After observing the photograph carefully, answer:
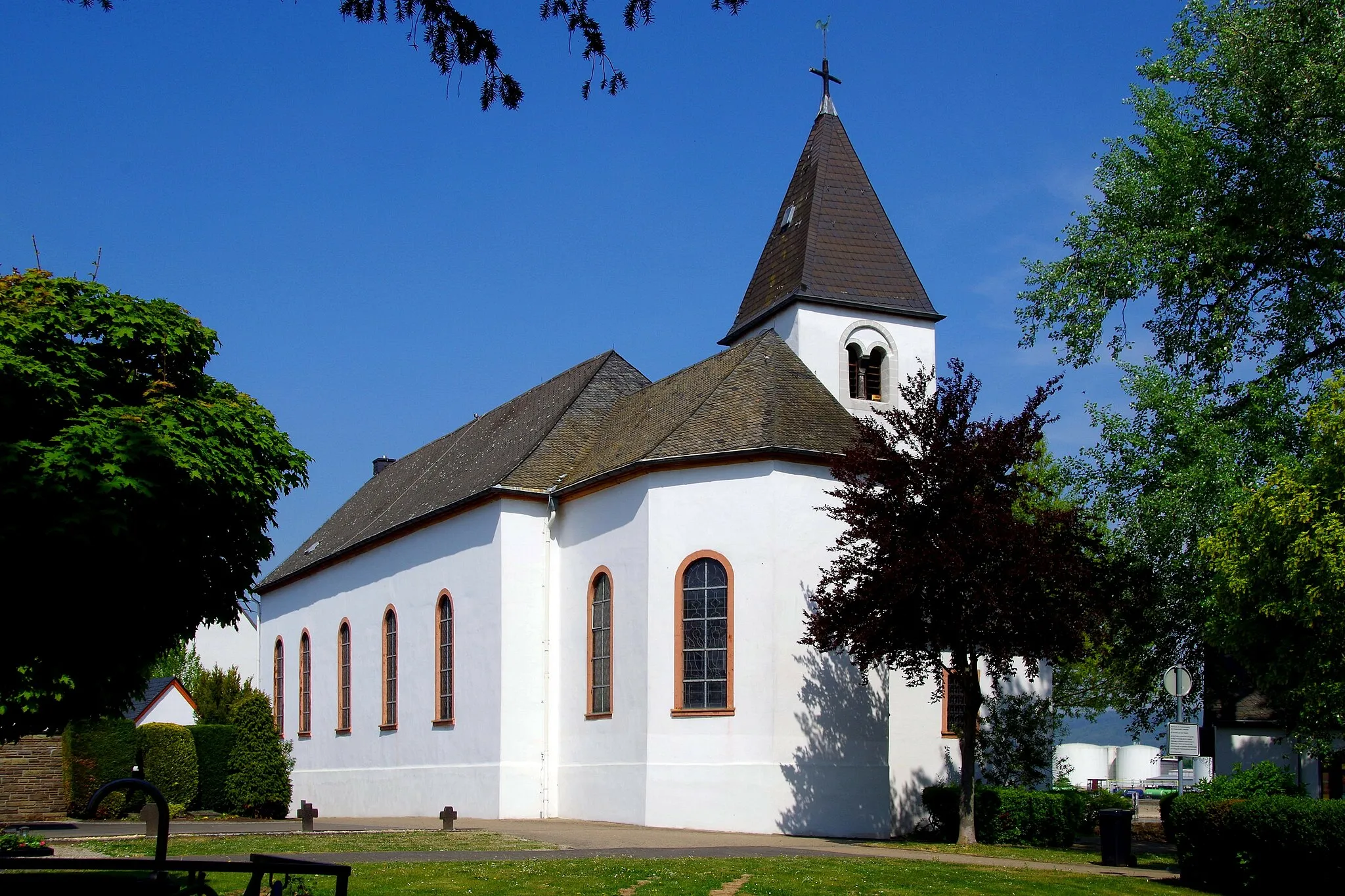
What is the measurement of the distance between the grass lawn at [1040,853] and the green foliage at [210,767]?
21466 millimetres

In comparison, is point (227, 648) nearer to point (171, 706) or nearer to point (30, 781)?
point (171, 706)

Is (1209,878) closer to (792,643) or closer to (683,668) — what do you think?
(792,643)

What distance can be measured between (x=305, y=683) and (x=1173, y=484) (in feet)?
99.1

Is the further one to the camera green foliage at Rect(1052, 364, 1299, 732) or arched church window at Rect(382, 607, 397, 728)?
arched church window at Rect(382, 607, 397, 728)

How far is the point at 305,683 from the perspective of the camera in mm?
42812

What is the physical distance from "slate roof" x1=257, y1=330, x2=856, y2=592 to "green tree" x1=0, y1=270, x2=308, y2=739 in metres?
9.78

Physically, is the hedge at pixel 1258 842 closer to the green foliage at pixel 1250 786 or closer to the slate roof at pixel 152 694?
the green foliage at pixel 1250 786

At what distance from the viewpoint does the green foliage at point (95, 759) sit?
107 ft

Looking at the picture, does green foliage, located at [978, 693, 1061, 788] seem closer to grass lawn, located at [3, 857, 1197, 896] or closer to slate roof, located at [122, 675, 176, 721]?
grass lawn, located at [3, 857, 1197, 896]

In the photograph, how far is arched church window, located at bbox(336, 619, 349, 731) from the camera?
128 feet

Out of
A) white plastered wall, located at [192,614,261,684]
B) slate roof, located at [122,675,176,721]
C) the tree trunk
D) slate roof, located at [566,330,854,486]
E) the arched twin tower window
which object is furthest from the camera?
white plastered wall, located at [192,614,261,684]

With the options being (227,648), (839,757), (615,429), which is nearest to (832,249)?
(615,429)

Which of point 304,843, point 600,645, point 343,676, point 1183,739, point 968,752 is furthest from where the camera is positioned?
point 343,676

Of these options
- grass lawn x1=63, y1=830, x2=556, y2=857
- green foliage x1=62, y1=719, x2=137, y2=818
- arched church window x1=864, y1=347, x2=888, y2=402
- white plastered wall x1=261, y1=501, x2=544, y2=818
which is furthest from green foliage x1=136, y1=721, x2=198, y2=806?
arched church window x1=864, y1=347, x2=888, y2=402
